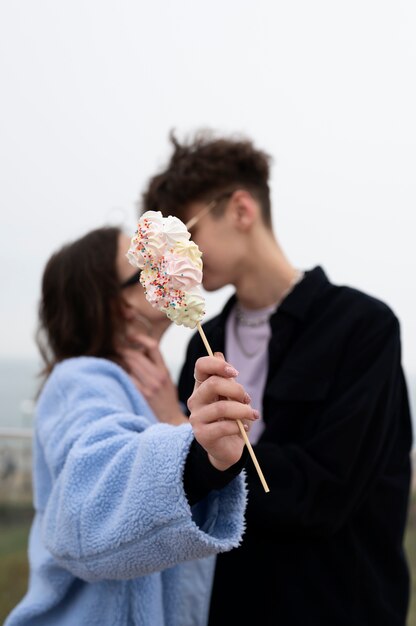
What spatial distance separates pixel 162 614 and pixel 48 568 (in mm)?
197

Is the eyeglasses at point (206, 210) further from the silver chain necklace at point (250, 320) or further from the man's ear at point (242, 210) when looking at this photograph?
the silver chain necklace at point (250, 320)

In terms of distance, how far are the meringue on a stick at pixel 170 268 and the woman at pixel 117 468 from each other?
8 centimetres

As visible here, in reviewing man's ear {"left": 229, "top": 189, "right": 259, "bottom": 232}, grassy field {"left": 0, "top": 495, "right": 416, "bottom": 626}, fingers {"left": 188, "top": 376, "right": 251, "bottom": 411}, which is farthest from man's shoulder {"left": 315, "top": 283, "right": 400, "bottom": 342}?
grassy field {"left": 0, "top": 495, "right": 416, "bottom": 626}

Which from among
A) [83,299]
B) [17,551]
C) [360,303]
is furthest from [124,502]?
[17,551]

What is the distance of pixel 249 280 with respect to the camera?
61.4 inches

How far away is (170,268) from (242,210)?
75 cm

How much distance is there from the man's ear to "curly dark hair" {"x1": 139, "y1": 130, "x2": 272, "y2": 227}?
0.11 feet

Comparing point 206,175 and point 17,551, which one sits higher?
point 206,175

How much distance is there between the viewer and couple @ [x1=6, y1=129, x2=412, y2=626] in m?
0.88

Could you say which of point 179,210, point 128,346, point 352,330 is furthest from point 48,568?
point 179,210

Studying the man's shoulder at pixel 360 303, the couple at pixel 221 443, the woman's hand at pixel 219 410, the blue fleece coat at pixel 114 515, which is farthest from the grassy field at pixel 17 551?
the woman's hand at pixel 219 410

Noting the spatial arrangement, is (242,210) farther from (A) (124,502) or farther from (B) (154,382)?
(A) (124,502)

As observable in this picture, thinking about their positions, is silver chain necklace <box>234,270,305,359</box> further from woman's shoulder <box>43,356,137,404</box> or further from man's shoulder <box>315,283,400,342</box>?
woman's shoulder <box>43,356,137,404</box>

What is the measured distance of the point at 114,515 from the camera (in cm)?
90
